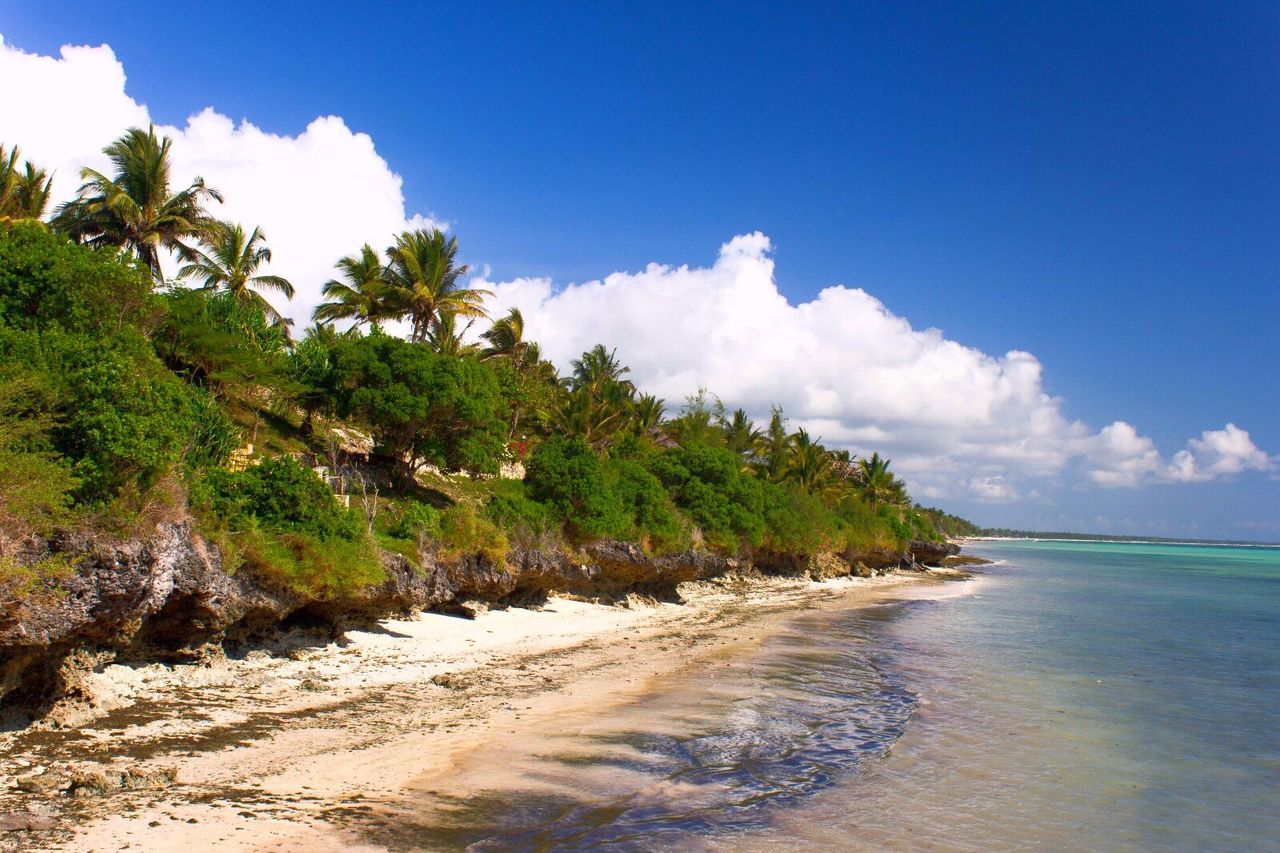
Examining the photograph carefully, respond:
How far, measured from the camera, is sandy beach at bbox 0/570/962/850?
302 inches

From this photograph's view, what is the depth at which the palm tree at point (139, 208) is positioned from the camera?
27312 mm

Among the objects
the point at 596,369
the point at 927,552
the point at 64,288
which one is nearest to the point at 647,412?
the point at 596,369

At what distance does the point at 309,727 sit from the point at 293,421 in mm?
19558

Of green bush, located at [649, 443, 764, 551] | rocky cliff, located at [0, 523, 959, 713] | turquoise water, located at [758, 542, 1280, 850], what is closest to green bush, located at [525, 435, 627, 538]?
rocky cliff, located at [0, 523, 959, 713]

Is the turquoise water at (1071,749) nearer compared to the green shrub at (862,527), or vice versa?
the turquoise water at (1071,749)

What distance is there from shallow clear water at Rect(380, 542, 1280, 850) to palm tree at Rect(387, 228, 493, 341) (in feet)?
71.3

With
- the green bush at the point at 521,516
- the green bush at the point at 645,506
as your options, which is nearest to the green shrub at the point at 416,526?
the green bush at the point at 521,516

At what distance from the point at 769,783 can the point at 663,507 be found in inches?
767

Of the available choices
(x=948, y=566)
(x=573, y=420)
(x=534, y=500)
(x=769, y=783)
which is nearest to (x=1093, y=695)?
(x=769, y=783)

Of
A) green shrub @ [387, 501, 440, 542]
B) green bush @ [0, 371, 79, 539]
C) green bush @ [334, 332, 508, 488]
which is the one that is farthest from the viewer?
green bush @ [334, 332, 508, 488]

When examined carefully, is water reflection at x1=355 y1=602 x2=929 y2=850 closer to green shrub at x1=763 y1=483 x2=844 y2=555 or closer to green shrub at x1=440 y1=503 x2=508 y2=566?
green shrub at x1=440 y1=503 x2=508 y2=566

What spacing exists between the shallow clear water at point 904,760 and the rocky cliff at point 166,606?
563 centimetres

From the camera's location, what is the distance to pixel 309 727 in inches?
436

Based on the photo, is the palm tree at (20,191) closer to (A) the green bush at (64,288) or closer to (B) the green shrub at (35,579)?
(A) the green bush at (64,288)
